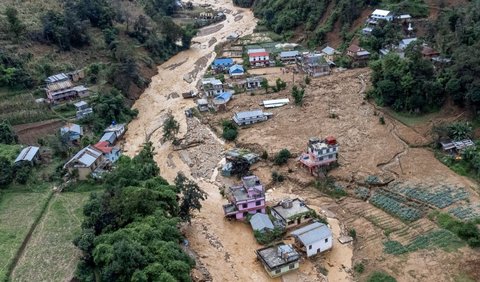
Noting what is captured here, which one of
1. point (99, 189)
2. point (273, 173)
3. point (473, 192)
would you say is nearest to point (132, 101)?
point (99, 189)

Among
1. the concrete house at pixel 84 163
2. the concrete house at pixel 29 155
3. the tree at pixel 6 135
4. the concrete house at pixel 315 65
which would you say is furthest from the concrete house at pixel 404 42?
the tree at pixel 6 135

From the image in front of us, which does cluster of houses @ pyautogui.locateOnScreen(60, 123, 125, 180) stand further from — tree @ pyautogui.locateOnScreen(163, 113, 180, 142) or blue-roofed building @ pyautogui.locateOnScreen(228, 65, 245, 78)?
blue-roofed building @ pyautogui.locateOnScreen(228, 65, 245, 78)

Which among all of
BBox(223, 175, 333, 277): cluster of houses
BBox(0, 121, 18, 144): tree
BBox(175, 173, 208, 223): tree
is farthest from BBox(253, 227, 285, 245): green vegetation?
BBox(0, 121, 18, 144): tree

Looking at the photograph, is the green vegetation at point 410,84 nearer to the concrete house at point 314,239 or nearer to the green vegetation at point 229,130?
the green vegetation at point 229,130

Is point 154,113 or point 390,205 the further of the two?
point 154,113

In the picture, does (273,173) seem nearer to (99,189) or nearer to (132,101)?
(99,189)

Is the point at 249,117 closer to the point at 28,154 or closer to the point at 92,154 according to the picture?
the point at 92,154
